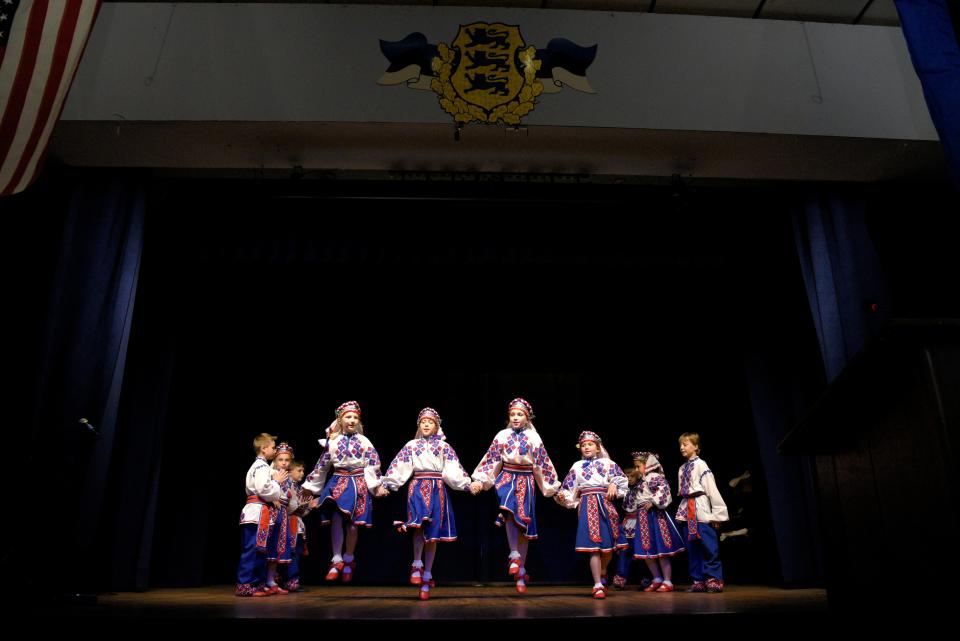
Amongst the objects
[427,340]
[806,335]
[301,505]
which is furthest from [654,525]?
[301,505]

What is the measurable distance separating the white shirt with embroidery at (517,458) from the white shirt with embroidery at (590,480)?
0.24 m

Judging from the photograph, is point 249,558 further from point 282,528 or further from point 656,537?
point 656,537

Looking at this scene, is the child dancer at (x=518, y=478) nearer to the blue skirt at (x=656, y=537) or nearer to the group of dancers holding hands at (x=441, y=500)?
the group of dancers holding hands at (x=441, y=500)

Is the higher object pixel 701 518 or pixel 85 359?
pixel 85 359

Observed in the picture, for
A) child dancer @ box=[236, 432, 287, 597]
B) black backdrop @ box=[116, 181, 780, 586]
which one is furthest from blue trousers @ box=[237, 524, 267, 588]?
black backdrop @ box=[116, 181, 780, 586]

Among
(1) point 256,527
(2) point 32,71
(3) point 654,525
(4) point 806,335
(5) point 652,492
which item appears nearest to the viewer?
(2) point 32,71

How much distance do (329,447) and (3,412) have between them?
285 cm

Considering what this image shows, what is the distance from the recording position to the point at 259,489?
18.0 feet

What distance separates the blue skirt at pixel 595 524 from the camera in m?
5.57

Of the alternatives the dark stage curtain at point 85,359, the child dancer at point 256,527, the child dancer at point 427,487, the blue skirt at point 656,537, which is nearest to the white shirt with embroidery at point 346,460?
the child dancer at point 427,487

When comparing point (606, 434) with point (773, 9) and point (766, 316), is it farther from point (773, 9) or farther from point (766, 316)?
point (773, 9)

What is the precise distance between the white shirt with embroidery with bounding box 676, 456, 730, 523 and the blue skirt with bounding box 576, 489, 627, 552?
103 cm

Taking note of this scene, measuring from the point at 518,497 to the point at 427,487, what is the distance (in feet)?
2.50

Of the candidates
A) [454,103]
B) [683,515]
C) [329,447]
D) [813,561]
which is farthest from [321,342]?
[813,561]
